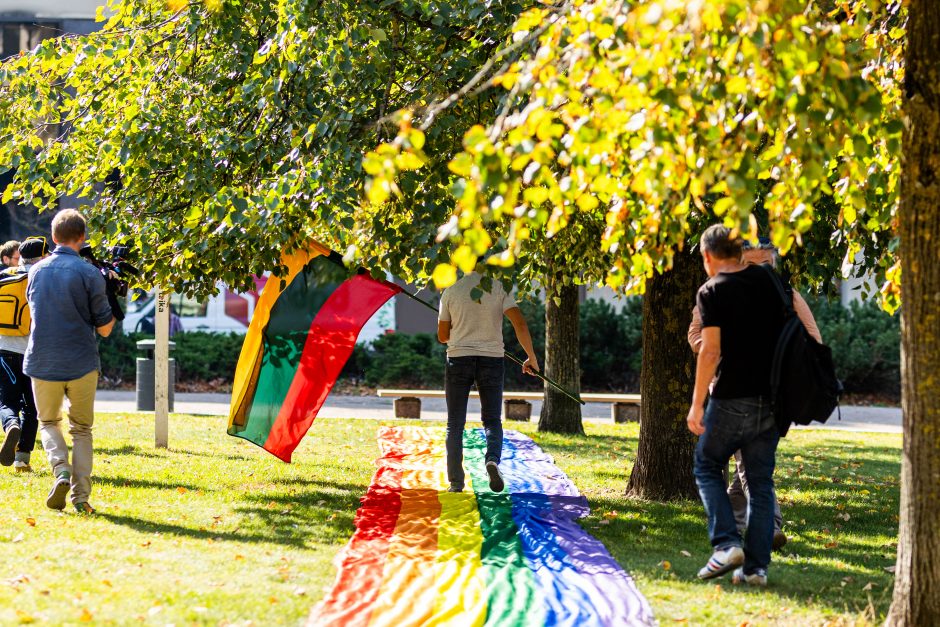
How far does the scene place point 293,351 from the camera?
8.95 meters

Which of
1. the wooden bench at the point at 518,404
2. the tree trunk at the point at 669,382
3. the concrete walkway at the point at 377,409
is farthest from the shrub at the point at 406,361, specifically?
the tree trunk at the point at 669,382

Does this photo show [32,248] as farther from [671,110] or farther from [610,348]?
[610,348]

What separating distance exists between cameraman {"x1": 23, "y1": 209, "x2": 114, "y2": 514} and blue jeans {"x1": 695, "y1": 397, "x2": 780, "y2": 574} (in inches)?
152

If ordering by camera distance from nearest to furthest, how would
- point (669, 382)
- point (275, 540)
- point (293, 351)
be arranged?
point (275, 540)
point (669, 382)
point (293, 351)

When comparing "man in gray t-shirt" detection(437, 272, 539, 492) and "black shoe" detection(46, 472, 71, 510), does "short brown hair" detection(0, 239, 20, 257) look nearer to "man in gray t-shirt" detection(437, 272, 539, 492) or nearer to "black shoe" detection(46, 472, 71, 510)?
"black shoe" detection(46, 472, 71, 510)

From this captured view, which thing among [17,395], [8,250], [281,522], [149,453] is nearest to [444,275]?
[281,522]

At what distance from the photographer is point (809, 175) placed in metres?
3.84

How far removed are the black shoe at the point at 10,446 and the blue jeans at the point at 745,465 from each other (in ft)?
18.5

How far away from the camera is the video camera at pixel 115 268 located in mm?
8227

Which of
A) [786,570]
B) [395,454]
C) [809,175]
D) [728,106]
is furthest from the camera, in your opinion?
[395,454]

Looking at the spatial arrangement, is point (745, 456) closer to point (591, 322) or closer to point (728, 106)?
point (728, 106)

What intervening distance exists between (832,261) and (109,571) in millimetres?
5384

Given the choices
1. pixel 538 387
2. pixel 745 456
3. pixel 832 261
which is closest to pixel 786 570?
pixel 745 456

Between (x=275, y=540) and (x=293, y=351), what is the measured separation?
8.28 ft
